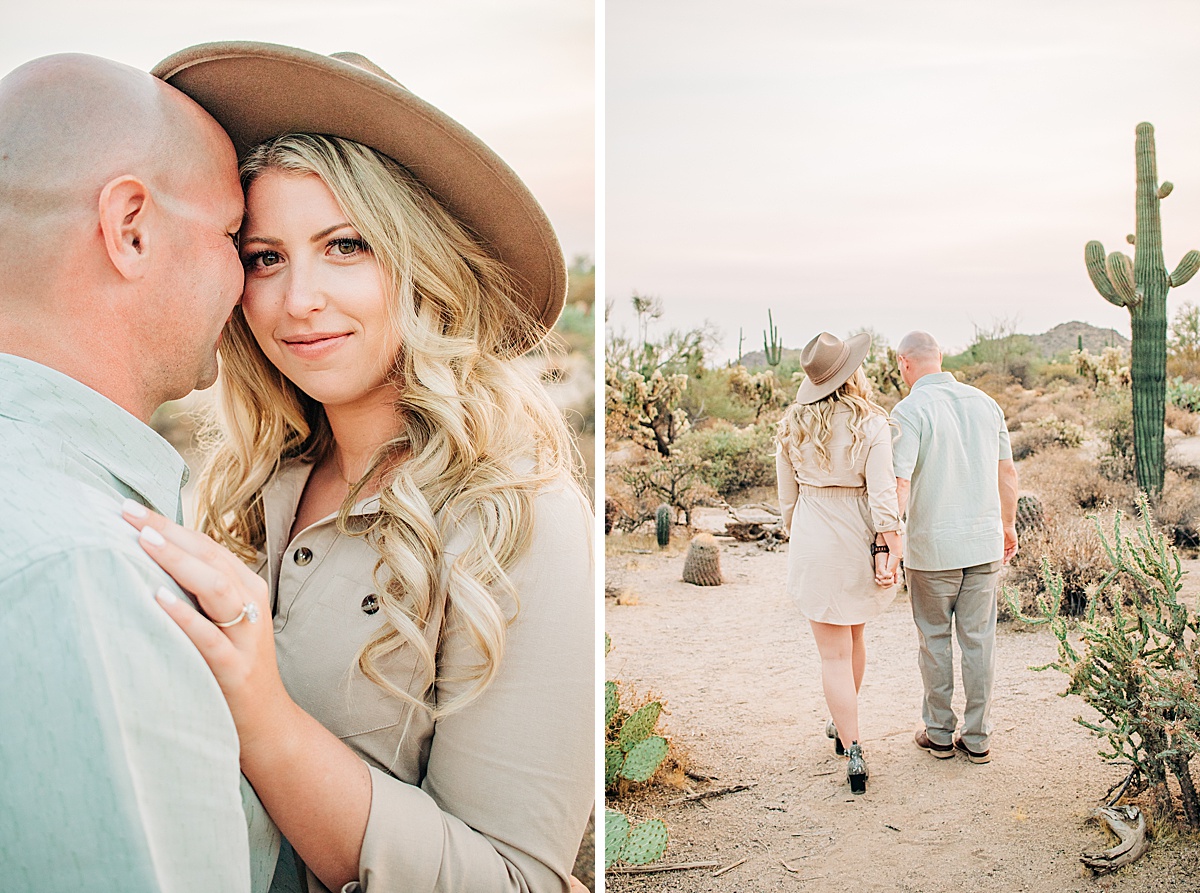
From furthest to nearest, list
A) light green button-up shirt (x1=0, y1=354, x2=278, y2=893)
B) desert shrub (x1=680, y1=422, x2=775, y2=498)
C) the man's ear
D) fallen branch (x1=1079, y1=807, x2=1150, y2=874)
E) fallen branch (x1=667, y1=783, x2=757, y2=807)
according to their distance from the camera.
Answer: desert shrub (x1=680, y1=422, x2=775, y2=498)
fallen branch (x1=667, y1=783, x2=757, y2=807)
fallen branch (x1=1079, y1=807, x2=1150, y2=874)
the man's ear
light green button-up shirt (x1=0, y1=354, x2=278, y2=893)

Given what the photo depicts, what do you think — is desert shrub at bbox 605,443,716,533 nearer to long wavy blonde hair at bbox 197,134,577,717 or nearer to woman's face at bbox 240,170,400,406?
long wavy blonde hair at bbox 197,134,577,717

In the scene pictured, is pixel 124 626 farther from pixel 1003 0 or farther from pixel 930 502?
pixel 1003 0

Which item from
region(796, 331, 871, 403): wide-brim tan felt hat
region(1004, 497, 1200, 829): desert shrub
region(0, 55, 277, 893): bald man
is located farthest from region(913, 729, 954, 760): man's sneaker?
region(0, 55, 277, 893): bald man

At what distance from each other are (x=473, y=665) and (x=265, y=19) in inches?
84.6

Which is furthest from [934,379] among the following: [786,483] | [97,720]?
[97,720]

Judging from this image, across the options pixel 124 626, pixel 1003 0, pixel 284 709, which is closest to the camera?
pixel 124 626

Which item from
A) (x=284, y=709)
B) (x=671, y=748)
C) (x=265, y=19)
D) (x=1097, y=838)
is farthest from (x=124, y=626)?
(x=1097, y=838)

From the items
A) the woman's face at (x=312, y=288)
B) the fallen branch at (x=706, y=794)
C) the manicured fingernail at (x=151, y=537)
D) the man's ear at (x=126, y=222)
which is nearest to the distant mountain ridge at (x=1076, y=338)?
the fallen branch at (x=706, y=794)

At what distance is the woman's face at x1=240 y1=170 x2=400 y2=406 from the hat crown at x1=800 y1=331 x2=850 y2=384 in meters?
1.84

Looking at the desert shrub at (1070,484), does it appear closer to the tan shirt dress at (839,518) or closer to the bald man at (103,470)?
the tan shirt dress at (839,518)

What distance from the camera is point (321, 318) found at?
131 cm

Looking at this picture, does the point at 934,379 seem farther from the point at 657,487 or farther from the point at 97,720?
the point at 97,720

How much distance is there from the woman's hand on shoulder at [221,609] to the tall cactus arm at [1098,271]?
269 cm

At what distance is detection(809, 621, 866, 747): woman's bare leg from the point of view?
9.62 ft
